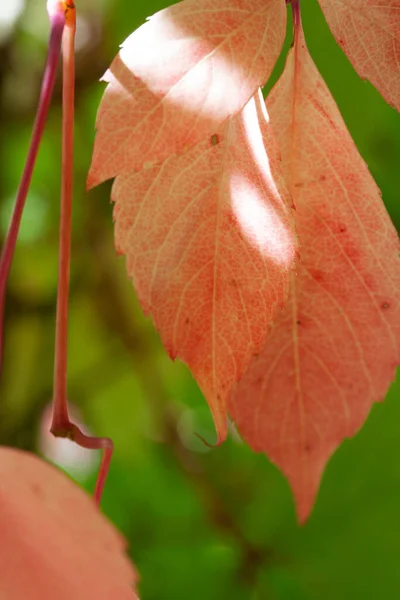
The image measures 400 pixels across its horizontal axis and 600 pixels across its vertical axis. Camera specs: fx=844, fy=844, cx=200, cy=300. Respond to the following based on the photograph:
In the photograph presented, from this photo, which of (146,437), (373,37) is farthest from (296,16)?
(146,437)

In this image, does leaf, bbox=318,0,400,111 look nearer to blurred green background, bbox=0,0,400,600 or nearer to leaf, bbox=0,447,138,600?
leaf, bbox=0,447,138,600

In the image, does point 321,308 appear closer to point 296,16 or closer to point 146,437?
point 296,16

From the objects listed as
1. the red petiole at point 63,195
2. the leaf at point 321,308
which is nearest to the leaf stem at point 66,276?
the red petiole at point 63,195

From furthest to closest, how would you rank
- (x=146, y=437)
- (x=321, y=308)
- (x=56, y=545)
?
(x=146, y=437) → (x=321, y=308) → (x=56, y=545)

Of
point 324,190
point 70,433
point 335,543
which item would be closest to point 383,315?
point 324,190

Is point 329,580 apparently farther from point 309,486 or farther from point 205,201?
point 205,201

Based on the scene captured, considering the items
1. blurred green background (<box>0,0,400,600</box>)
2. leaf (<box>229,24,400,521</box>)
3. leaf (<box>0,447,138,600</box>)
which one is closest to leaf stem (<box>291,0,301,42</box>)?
leaf (<box>229,24,400,521</box>)

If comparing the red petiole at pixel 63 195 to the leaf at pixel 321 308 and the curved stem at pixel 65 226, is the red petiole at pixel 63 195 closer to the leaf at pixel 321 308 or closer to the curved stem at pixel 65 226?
the curved stem at pixel 65 226
